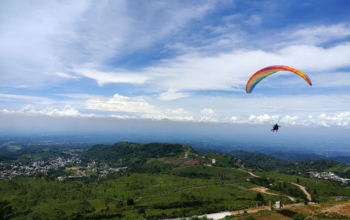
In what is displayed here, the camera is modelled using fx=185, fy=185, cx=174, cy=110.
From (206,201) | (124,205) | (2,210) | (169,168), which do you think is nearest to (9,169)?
(2,210)

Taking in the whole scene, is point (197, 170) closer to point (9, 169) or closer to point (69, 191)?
point (69, 191)

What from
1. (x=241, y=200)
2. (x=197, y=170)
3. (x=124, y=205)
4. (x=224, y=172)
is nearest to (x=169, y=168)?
(x=197, y=170)

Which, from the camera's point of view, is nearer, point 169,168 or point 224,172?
point 224,172

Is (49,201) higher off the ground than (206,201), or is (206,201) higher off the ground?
(206,201)

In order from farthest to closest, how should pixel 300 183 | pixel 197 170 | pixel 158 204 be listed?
pixel 197 170 → pixel 300 183 → pixel 158 204

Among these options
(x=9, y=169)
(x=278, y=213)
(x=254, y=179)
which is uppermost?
(x=278, y=213)

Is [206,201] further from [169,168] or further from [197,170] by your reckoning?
[169,168]

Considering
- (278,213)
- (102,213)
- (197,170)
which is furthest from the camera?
(197,170)

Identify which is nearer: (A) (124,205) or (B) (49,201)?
(A) (124,205)

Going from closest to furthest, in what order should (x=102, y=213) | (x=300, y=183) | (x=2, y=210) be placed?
(x=102, y=213) → (x=2, y=210) → (x=300, y=183)
